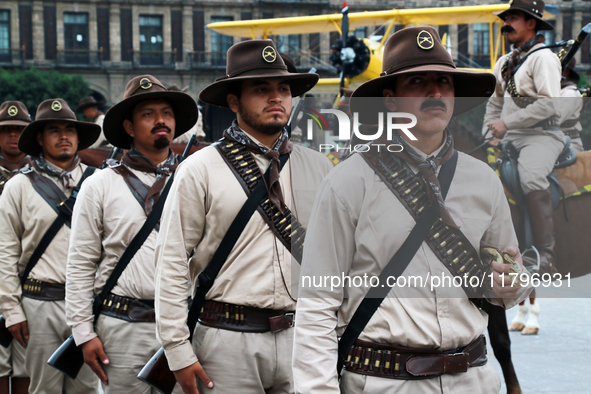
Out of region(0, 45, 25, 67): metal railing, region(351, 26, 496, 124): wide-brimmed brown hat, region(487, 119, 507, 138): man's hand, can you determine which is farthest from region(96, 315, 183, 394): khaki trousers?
region(0, 45, 25, 67): metal railing

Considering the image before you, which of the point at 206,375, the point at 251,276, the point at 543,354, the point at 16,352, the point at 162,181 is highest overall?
the point at 162,181

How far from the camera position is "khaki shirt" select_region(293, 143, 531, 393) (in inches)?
88.9

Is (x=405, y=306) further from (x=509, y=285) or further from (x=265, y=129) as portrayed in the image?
(x=265, y=129)

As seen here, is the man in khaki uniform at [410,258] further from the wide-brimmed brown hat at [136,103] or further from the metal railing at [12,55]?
the metal railing at [12,55]

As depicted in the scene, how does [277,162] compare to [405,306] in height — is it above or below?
above

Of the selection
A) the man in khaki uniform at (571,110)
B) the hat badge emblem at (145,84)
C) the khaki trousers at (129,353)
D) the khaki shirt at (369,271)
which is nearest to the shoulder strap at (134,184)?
the hat badge emblem at (145,84)

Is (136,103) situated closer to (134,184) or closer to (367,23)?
(134,184)

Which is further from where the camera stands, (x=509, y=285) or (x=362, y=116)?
(x=362, y=116)

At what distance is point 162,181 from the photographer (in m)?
4.18

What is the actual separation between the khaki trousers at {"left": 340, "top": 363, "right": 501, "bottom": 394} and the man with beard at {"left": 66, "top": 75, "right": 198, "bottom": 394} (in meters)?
1.89

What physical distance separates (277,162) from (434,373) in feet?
4.36

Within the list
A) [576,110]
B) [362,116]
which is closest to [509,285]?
[362,116]

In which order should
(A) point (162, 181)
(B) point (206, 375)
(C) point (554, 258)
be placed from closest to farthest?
(B) point (206, 375)
(A) point (162, 181)
(C) point (554, 258)

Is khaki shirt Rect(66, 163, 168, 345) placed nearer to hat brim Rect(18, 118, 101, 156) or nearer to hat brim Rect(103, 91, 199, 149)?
hat brim Rect(103, 91, 199, 149)
